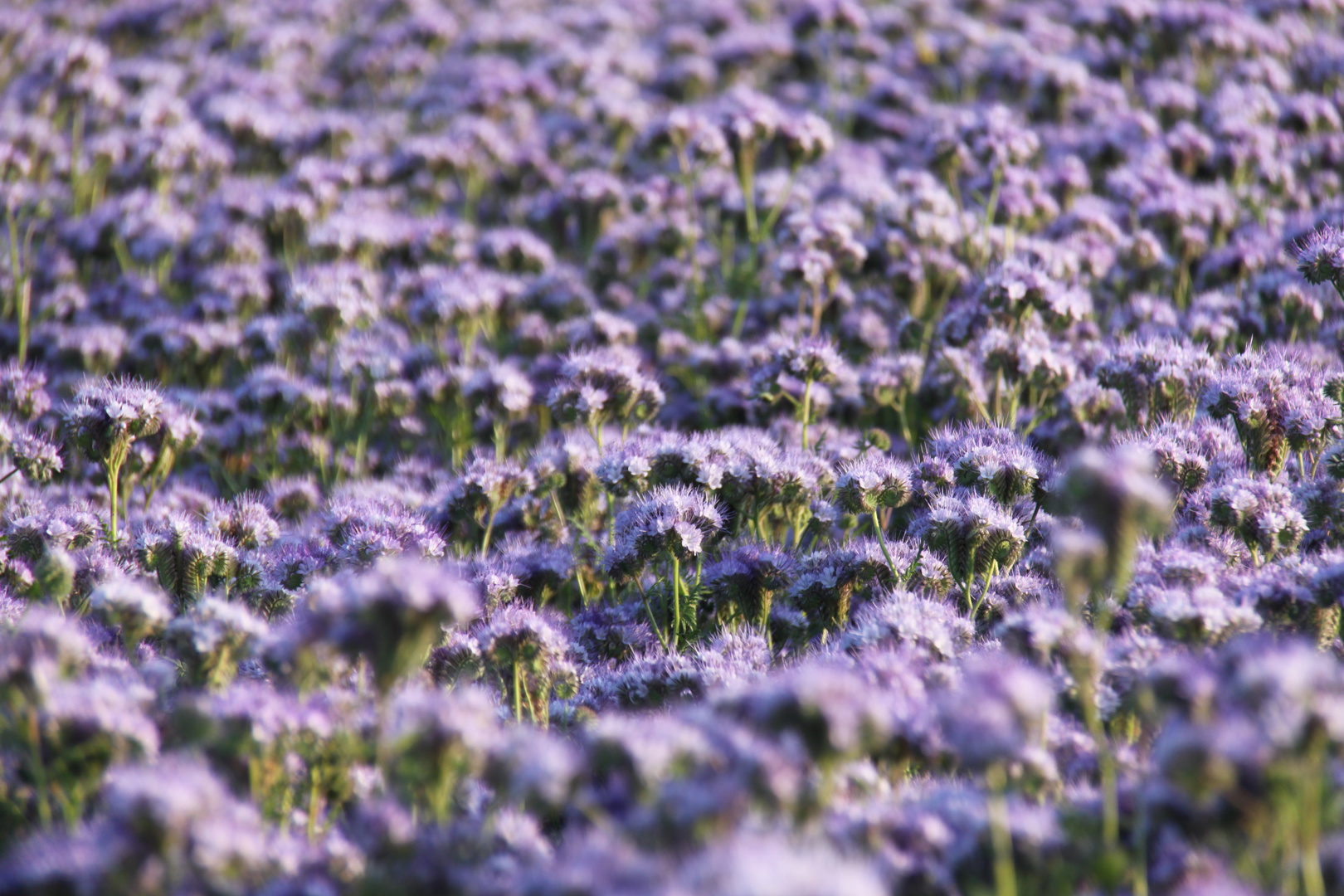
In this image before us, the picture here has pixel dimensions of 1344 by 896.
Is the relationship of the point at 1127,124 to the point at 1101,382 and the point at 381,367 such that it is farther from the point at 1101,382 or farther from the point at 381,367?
the point at 381,367

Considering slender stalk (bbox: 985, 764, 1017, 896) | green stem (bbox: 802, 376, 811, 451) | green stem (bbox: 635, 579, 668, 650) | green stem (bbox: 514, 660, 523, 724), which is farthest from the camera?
green stem (bbox: 802, 376, 811, 451)

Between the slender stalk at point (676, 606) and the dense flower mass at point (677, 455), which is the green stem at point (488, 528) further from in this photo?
the slender stalk at point (676, 606)

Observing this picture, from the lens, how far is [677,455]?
661 centimetres

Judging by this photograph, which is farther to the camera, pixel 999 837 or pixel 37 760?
pixel 37 760

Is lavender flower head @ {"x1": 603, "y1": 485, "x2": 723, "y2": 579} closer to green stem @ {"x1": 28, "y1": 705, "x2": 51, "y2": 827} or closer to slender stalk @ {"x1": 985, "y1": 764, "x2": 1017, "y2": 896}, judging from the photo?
slender stalk @ {"x1": 985, "y1": 764, "x2": 1017, "y2": 896}

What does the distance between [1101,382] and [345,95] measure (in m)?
12.4

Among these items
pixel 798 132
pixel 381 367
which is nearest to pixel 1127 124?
pixel 798 132

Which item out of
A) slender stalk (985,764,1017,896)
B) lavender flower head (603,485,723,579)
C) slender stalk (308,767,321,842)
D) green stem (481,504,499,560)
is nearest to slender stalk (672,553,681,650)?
lavender flower head (603,485,723,579)

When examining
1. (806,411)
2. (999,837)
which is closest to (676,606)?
(806,411)

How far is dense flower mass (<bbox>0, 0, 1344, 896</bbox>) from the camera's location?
3385 mm

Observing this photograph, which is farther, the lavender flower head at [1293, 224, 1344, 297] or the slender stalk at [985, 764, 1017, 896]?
the lavender flower head at [1293, 224, 1344, 297]

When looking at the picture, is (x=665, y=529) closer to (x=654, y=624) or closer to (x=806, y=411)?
(x=654, y=624)

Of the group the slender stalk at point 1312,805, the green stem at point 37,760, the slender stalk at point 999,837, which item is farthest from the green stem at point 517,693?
the slender stalk at point 1312,805

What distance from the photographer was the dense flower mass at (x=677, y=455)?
133 inches
